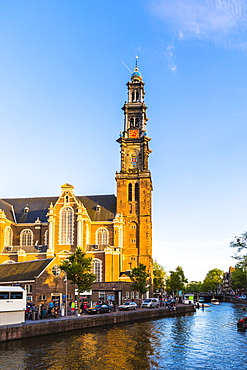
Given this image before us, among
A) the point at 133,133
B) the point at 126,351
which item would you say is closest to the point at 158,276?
the point at 133,133

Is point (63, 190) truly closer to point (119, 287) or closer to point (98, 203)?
point (98, 203)

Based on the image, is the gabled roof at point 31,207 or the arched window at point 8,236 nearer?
the arched window at point 8,236

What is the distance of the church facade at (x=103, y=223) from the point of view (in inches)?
3049

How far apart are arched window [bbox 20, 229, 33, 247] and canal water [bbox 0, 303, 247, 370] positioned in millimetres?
48122

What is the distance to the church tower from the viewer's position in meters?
85.4

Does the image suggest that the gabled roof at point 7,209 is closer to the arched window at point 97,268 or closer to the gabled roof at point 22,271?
the arched window at point 97,268

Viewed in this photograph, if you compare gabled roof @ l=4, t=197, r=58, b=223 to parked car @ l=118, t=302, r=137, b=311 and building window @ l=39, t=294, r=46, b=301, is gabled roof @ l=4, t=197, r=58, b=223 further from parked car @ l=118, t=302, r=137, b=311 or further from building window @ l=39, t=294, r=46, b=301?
parked car @ l=118, t=302, r=137, b=311

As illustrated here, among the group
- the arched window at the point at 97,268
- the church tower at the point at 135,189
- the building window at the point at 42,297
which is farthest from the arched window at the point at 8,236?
the building window at the point at 42,297

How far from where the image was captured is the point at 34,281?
2219 inches

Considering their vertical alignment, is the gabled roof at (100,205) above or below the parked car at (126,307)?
above

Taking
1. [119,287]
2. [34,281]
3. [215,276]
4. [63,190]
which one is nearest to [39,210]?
[63,190]

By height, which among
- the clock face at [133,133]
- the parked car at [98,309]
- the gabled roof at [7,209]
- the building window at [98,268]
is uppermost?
the clock face at [133,133]

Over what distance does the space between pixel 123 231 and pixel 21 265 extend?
29580mm

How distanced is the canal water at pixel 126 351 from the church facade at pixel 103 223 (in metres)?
34.3
